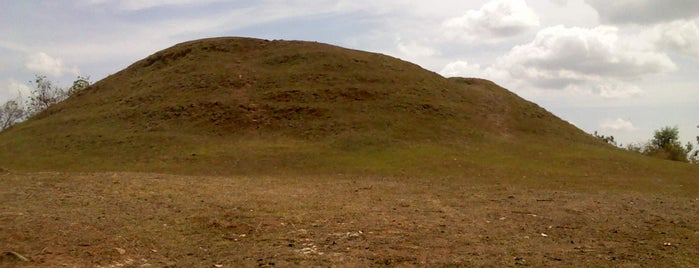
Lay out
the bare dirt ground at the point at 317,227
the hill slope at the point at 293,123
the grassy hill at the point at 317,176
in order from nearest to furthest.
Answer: the bare dirt ground at the point at 317,227 → the grassy hill at the point at 317,176 → the hill slope at the point at 293,123

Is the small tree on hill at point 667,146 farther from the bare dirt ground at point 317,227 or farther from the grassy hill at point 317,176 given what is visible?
the bare dirt ground at point 317,227

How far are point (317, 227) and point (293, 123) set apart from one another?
2586 cm

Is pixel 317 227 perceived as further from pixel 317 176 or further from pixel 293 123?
pixel 293 123

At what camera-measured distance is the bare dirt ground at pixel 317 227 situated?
9930mm

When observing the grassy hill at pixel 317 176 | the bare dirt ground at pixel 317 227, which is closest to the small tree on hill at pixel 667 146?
the grassy hill at pixel 317 176

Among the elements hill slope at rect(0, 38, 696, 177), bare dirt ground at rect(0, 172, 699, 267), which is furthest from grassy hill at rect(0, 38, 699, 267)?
hill slope at rect(0, 38, 696, 177)

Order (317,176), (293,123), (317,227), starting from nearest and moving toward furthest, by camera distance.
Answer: (317,227) → (317,176) → (293,123)

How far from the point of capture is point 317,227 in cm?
1307

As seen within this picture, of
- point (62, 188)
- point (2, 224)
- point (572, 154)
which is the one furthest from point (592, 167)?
point (2, 224)

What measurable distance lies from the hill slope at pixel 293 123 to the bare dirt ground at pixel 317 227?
34.1ft

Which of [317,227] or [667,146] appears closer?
[317,227]

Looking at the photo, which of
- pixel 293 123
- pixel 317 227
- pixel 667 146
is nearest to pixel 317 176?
pixel 293 123

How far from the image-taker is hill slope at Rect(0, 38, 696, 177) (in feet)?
103

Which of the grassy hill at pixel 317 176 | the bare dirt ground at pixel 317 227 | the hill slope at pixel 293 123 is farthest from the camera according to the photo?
the hill slope at pixel 293 123
